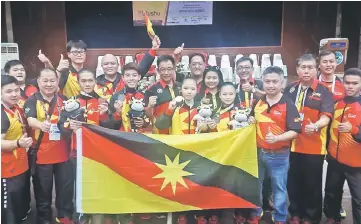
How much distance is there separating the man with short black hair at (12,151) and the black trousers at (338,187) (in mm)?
2228

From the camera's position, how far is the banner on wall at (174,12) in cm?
346

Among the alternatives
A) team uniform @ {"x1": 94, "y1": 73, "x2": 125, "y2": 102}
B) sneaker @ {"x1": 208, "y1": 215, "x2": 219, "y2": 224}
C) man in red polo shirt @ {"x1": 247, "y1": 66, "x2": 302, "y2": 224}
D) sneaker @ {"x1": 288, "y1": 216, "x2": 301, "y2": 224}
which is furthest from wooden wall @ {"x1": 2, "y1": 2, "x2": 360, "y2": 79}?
sneaker @ {"x1": 208, "y1": 215, "x2": 219, "y2": 224}

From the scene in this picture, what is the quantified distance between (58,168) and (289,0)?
7.01 feet

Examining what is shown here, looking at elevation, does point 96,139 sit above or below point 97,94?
below

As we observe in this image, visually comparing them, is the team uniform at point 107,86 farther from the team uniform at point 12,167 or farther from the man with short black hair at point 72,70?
the team uniform at point 12,167

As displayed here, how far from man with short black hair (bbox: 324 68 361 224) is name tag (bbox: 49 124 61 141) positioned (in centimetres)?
200

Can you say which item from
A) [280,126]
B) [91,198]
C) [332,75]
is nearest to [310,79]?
[332,75]

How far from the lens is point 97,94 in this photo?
Result: 3373 millimetres

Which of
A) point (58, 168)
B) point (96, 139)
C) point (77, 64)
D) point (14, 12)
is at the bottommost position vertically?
point (58, 168)

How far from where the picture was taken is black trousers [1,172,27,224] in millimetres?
3311

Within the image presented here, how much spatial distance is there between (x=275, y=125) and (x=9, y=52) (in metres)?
2.01

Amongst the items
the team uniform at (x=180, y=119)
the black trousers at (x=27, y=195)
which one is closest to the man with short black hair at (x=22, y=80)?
the black trousers at (x=27, y=195)

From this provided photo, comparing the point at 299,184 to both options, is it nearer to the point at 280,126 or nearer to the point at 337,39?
the point at 280,126

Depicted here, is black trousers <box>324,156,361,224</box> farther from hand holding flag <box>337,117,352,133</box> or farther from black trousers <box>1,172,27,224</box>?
black trousers <box>1,172,27,224</box>
